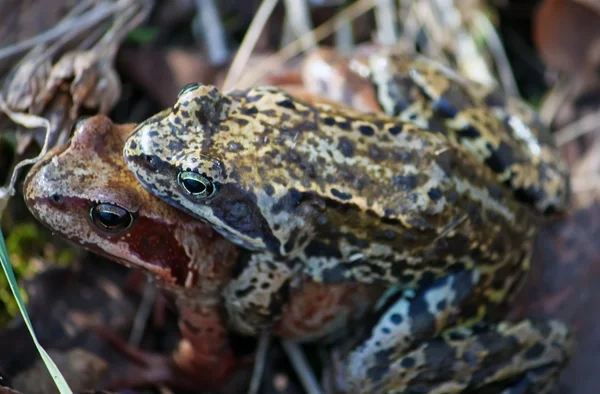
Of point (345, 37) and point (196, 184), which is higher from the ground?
point (345, 37)

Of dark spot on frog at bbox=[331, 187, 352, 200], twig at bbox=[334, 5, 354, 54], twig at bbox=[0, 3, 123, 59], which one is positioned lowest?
dark spot on frog at bbox=[331, 187, 352, 200]

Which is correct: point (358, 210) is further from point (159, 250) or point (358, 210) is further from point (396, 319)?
point (159, 250)

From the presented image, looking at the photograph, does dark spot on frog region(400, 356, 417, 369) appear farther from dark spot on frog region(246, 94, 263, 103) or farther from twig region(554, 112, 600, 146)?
twig region(554, 112, 600, 146)

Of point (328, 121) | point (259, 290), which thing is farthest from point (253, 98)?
point (259, 290)

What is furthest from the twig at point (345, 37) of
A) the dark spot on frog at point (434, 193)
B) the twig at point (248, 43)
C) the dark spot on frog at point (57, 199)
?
the dark spot on frog at point (57, 199)

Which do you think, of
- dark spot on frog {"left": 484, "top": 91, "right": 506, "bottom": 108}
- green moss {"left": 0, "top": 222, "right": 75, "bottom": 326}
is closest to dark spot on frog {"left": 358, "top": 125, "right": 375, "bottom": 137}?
dark spot on frog {"left": 484, "top": 91, "right": 506, "bottom": 108}
